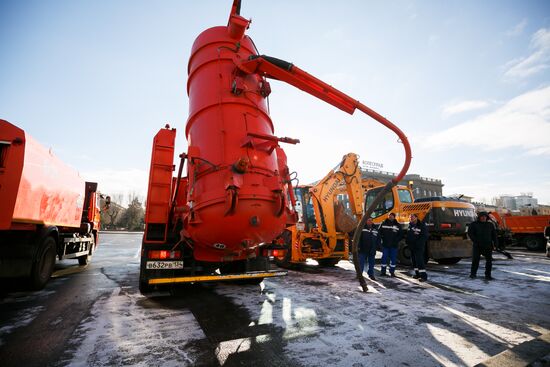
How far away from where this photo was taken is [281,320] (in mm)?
3857

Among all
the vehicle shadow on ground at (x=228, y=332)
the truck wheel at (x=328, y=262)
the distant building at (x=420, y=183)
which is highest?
the distant building at (x=420, y=183)

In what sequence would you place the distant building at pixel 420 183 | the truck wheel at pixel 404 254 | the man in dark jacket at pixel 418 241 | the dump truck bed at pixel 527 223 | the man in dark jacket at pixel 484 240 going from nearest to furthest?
the man in dark jacket at pixel 418 241, the man in dark jacket at pixel 484 240, the truck wheel at pixel 404 254, the dump truck bed at pixel 527 223, the distant building at pixel 420 183

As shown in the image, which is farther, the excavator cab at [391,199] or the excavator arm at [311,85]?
the excavator cab at [391,199]

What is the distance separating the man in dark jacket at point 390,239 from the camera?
7.59 metres

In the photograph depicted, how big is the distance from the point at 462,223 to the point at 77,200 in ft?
40.0

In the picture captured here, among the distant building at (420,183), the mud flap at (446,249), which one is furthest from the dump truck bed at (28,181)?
the distant building at (420,183)

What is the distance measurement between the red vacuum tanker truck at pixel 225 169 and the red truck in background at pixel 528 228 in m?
17.0

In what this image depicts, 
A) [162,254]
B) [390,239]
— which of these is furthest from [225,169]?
[390,239]

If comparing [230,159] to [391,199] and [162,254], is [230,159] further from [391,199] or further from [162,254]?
[391,199]

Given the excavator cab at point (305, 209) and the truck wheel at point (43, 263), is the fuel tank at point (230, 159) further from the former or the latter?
the excavator cab at point (305, 209)

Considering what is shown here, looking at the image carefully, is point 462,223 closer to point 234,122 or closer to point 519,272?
point 519,272

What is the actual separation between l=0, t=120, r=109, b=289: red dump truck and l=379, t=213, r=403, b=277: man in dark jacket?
7826 mm

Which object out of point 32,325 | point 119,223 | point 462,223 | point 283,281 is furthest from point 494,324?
point 119,223

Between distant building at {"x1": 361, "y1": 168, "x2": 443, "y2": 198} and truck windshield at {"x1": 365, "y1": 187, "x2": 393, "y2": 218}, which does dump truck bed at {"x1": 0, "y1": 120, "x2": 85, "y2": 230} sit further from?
distant building at {"x1": 361, "y1": 168, "x2": 443, "y2": 198}
